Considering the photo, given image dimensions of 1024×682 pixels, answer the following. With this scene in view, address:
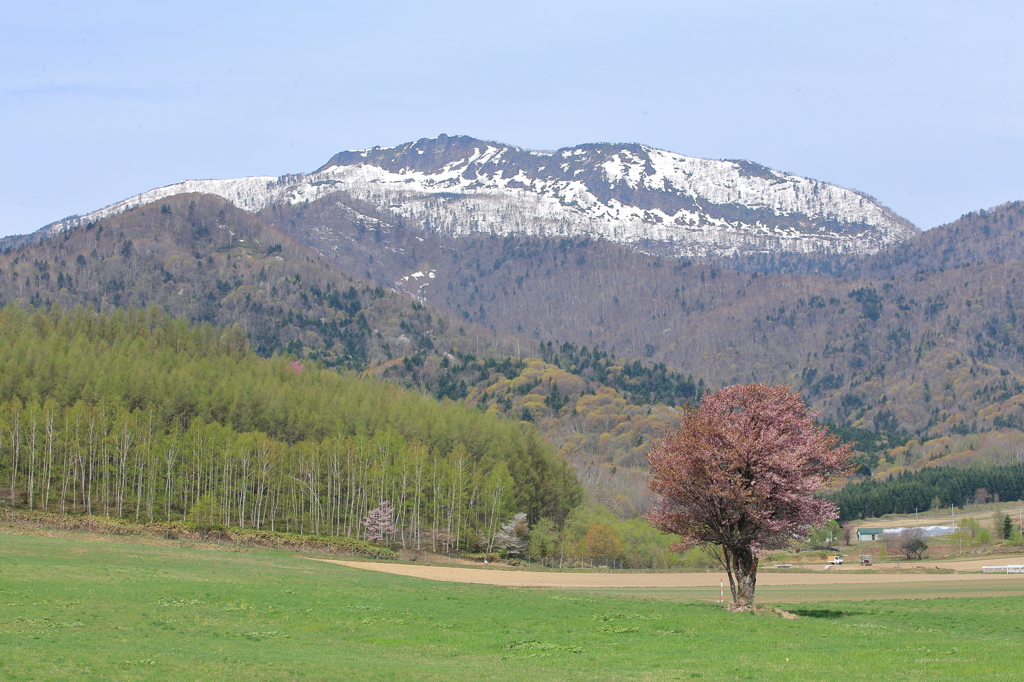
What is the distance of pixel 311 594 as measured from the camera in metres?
49.7

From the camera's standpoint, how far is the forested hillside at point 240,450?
116m

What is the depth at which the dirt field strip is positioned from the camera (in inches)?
3255

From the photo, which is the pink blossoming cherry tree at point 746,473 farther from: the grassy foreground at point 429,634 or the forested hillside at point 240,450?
the forested hillside at point 240,450

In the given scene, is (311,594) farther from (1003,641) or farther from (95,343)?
(95,343)

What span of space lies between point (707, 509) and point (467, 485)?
88.5 m

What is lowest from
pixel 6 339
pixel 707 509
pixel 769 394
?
pixel 707 509

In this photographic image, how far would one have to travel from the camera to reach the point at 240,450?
121 m

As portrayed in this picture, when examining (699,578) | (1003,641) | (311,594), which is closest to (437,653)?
(311,594)

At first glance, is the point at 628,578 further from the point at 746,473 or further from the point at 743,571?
the point at 746,473

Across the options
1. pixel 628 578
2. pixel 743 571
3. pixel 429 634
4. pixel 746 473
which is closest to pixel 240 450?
pixel 628 578

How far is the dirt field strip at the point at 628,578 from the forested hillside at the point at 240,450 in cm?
2756

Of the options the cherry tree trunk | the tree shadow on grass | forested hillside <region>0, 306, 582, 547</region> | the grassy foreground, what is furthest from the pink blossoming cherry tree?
forested hillside <region>0, 306, 582, 547</region>

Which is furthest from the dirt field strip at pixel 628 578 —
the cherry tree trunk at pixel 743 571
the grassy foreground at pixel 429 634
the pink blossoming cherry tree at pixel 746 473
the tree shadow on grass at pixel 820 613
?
the pink blossoming cherry tree at pixel 746 473

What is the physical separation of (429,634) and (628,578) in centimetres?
6036
